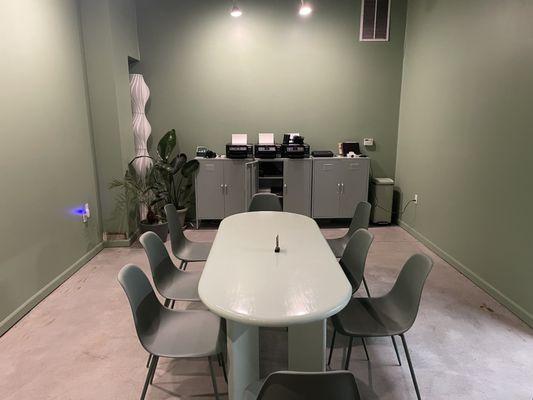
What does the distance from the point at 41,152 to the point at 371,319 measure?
3128 mm

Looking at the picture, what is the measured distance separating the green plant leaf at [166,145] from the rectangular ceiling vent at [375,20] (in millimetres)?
3043

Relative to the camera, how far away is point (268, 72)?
5.36m

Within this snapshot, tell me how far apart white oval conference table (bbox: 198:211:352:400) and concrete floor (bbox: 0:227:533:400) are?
0.50 metres

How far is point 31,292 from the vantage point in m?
3.17

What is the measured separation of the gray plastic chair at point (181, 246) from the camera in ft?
10.2

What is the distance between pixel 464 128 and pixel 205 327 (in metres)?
3.33

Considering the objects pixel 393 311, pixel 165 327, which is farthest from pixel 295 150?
pixel 165 327

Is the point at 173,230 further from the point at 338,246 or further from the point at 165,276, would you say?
the point at 338,246

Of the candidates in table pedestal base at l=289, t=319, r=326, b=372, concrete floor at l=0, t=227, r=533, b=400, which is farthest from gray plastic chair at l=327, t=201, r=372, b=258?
table pedestal base at l=289, t=319, r=326, b=372

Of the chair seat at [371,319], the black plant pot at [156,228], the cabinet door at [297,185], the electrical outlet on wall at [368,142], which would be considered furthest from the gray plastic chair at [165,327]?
the electrical outlet on wall at [368,142]

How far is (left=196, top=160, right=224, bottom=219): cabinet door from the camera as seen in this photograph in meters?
5.18

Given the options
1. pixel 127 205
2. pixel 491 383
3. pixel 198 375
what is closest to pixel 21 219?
pixel 127 205

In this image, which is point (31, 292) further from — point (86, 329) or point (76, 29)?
point (76, 29)

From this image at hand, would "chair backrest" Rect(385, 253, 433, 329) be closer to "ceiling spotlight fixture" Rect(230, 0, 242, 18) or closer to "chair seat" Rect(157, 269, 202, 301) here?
"chair seat" Rect(157, 269, 202, 301)
